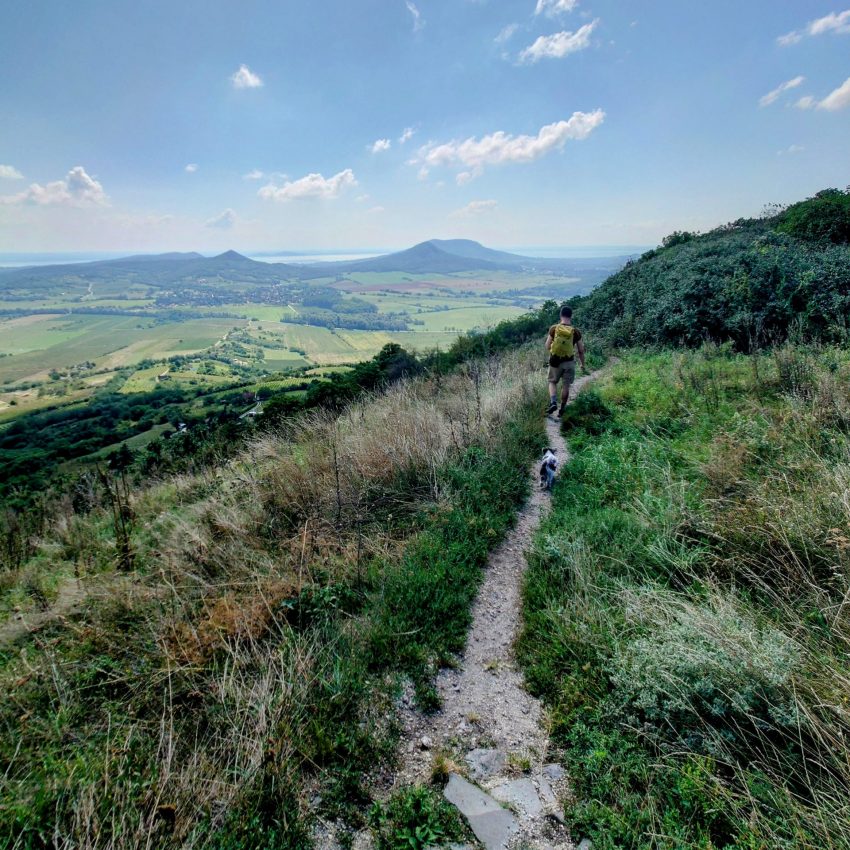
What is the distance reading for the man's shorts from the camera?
27.1ft

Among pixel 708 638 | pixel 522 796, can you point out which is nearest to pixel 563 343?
pixel 708 638

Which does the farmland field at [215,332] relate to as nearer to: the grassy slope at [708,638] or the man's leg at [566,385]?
the man's leg at [566,385]

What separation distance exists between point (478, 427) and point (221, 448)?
5.23 metres

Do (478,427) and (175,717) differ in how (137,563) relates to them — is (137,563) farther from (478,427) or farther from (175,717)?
(478,427)

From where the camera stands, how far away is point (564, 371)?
8.36 metres

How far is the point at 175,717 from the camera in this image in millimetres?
2611

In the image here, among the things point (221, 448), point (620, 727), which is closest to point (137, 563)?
point (221, 448)

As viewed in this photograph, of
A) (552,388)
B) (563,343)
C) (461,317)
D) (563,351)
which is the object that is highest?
(563,343)

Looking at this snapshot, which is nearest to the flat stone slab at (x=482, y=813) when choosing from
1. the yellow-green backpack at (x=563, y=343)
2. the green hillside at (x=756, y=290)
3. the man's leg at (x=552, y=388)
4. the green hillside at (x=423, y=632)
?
the green hillside at (x=423, y=632)

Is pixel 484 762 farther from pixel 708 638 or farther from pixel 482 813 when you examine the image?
pixel 708 638

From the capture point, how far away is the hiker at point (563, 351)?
318 inches

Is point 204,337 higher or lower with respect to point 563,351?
lower

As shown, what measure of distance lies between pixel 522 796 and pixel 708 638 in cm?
150

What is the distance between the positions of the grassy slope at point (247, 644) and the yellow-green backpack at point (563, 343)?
2879 mm
